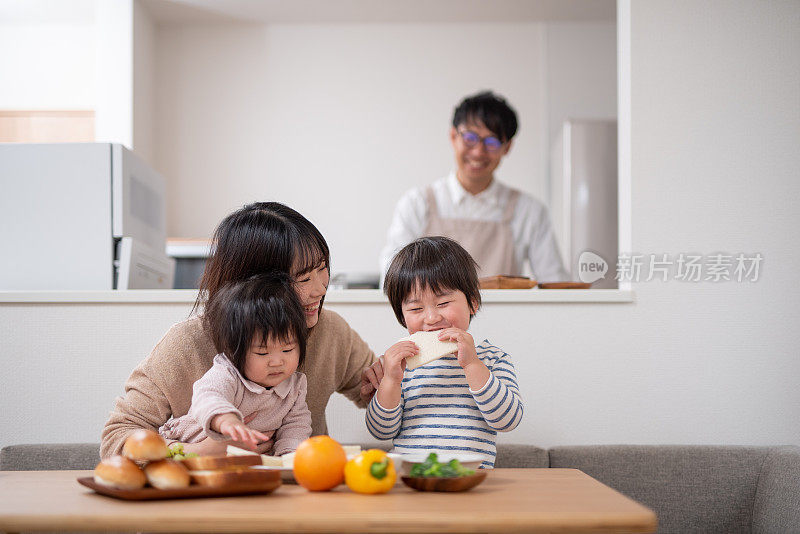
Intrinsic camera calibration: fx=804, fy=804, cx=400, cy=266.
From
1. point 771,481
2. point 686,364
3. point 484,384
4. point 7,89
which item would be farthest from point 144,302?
point 7,89

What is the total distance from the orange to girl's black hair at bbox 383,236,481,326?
0.53 meters

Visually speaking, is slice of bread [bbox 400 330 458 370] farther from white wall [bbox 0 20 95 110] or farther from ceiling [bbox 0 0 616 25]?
white wall [bbox 0 20 95 110]

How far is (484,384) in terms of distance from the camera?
150 centimetres

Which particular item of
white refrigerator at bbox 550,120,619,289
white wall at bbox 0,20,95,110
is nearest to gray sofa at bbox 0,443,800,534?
white refrigerator at bbox 550,120,619,289

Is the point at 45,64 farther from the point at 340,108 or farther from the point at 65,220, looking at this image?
the point at 65,220

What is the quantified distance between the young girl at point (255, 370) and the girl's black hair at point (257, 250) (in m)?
0.07

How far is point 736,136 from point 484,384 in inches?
47.4

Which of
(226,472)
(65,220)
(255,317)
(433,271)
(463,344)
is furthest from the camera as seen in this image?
(65,220)

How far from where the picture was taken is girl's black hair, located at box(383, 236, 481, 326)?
1.59 metres

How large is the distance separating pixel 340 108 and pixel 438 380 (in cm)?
358

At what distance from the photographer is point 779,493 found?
184 cm

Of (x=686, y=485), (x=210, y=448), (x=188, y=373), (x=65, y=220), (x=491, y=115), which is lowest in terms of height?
(x=686, y=485)

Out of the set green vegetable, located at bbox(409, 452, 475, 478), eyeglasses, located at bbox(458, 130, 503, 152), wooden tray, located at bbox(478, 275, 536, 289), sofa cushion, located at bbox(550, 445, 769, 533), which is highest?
eyeglasses, located at bbox(458, 130, 503, 152)

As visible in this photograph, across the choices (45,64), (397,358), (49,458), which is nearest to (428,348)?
(397,358)
